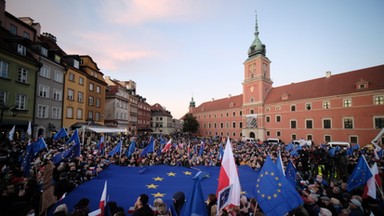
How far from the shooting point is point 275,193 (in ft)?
16.0

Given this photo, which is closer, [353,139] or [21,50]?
[21,50]

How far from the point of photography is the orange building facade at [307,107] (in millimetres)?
32594

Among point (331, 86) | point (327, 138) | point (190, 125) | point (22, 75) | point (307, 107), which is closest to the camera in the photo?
point (22, 75)

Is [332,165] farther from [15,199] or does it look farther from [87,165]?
[15,199]

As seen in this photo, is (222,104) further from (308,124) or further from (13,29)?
(13,29)

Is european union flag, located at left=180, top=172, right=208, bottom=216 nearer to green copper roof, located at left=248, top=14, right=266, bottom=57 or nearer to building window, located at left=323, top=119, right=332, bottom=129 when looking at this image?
building window, located at left=323, top=119, right=332, bottom=129

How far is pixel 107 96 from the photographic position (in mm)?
42531

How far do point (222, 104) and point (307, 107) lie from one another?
32578mm

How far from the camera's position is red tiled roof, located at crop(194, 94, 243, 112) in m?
63.1

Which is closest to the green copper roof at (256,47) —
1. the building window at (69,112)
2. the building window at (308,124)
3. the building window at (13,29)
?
the building window at (308,124)

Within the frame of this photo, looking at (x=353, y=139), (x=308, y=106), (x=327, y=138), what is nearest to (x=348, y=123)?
(x=353, y=139)

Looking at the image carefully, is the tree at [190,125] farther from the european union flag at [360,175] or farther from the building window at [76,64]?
the european union flag at [360,175]

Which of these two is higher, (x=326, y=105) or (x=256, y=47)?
(x=256, y=47)

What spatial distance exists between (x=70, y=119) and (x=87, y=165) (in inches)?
914
